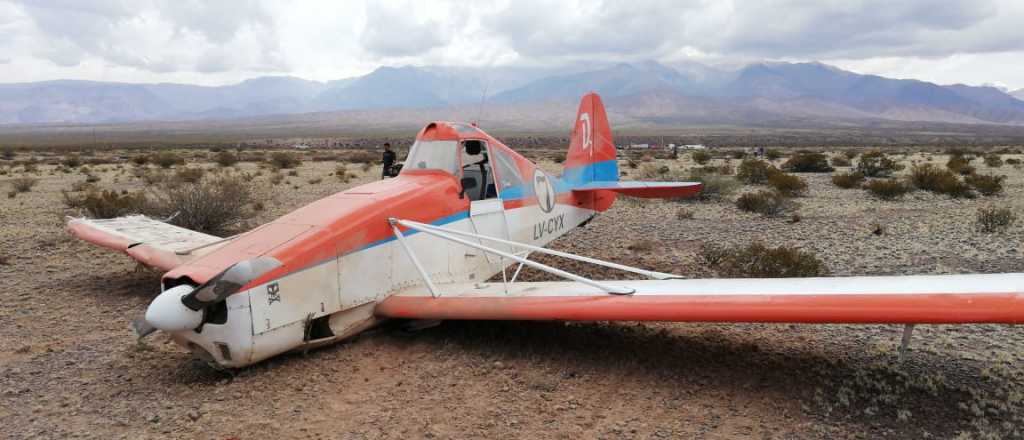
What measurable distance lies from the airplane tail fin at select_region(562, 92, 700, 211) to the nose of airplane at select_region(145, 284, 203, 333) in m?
6.10

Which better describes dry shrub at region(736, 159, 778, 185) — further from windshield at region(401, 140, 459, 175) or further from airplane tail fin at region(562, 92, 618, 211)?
windshield at region(401, 140, 459, 175)

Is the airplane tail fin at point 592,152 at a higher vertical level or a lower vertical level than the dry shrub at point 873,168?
higher

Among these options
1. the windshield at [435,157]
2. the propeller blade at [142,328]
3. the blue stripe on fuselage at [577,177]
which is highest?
the windshield at [435,157]

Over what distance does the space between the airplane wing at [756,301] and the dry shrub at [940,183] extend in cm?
1347

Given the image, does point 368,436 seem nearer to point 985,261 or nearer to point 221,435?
point 221,435

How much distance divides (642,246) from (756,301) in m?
5.70

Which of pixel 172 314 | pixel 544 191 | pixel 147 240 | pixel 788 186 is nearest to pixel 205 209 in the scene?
pixel 147 240

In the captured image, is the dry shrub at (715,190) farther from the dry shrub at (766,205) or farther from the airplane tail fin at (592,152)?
the airplane tail fin at (592,152)

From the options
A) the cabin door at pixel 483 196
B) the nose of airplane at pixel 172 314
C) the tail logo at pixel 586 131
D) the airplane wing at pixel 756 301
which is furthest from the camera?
the tail logo at pixel 586 131


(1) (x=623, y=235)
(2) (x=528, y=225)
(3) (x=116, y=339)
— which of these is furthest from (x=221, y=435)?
(1) (x=623, y=235)

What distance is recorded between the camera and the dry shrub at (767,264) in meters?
8.21

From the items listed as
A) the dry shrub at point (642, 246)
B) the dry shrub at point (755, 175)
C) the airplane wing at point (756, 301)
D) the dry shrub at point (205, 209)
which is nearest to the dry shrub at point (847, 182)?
the dry shrub at point (755, 175)

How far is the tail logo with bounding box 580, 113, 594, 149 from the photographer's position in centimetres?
1061

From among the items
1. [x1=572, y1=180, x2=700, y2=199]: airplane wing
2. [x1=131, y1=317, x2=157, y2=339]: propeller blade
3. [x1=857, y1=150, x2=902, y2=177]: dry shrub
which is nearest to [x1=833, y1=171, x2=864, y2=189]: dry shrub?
[x1=857, y1=150, x2=902, y2=177]: dry shrub
